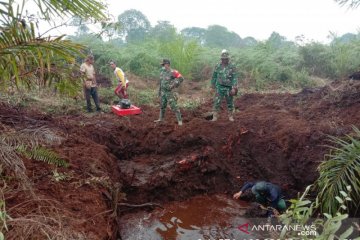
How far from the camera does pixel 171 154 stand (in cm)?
679

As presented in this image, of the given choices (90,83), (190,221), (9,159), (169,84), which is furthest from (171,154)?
(9,159)

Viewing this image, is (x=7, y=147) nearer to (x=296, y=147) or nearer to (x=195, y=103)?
(x=296, y=147)

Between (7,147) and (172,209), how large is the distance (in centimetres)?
330

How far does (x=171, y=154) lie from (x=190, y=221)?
1941 mm

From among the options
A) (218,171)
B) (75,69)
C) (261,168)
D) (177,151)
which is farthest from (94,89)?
(75,69)

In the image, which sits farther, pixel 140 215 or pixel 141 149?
pixel 141 149

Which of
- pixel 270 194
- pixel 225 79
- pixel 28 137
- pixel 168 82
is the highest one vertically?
pixel 225 79

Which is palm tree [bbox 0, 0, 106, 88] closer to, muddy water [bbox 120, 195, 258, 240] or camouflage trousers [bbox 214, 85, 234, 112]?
muddy water [bbox 120, 195, 258, 240]

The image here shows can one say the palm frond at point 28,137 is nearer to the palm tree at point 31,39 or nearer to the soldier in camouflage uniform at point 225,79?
the palm tree at point 31,39

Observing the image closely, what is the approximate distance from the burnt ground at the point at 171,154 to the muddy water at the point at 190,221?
309 mm

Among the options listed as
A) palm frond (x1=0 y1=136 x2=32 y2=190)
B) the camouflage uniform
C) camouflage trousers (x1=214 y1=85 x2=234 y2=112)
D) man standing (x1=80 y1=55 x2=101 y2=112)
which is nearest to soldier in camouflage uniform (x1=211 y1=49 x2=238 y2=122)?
camouflage trousers (x1=214 y1=85 x2=234 y2=112)

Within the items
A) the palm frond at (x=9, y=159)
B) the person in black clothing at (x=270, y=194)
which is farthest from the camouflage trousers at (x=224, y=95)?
the palm frond at (x=9, y=159)

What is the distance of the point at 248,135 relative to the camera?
695cm

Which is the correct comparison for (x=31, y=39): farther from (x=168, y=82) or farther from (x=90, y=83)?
(x=90, y=83)
